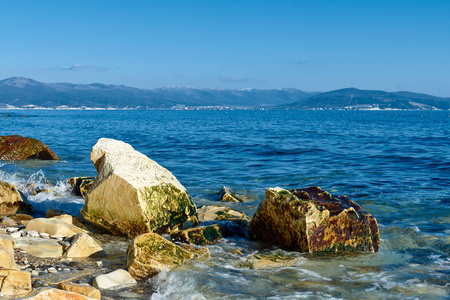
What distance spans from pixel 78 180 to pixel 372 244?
30.7ft

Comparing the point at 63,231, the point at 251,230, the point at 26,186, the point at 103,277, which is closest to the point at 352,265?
the point at 251,230

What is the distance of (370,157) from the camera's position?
22.8 metres

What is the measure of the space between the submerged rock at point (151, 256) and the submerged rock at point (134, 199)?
4.91 feet

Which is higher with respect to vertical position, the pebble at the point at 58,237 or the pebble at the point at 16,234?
the pebble at the point at 16,234

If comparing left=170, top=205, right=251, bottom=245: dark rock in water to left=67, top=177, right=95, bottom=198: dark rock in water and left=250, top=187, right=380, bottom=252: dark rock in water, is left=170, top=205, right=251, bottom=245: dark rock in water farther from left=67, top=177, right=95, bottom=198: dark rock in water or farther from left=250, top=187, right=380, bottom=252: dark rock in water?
left=67, top=177, right=95, bottom=198: dark rock in water

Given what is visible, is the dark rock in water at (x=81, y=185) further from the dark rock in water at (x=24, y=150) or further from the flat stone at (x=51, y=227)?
the dark rock in water at (x=24, y=150)

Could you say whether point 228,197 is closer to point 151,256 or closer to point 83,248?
point 83,248

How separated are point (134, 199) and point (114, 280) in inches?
94.7

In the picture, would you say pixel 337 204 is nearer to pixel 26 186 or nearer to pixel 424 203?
pixel 424 203

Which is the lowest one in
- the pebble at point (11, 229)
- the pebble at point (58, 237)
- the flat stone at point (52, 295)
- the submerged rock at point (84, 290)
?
the pebble at point (58, 237)

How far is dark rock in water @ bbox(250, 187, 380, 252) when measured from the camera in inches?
309

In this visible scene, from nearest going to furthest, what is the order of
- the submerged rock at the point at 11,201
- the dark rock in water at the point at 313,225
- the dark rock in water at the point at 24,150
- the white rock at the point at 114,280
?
the white rock at the point at 114,280 → the dark rock in water at the point at 313,225 → the submerged rock at the point at 11,201 → the dark rock in water at the point at 24,150

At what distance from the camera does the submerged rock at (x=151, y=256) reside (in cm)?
645

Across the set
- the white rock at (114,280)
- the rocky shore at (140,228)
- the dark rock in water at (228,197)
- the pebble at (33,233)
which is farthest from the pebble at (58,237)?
the dark rock in water at (228,197)
